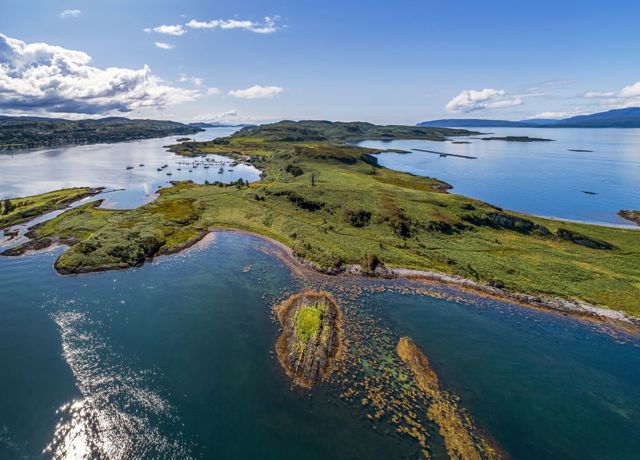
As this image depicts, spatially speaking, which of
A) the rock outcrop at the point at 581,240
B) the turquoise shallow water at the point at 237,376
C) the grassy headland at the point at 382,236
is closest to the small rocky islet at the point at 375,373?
the turquoise shallow water at the point at 237,376

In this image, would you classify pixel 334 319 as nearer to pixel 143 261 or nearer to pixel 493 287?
pixel 493 287

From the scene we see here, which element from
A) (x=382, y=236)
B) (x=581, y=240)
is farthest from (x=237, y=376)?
(x=581, y=240)

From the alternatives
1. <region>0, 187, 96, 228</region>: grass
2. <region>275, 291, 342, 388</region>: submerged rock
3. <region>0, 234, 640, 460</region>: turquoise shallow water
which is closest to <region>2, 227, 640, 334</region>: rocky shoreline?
<region>0, 234, 640, 460</region>: turquoise shallow water

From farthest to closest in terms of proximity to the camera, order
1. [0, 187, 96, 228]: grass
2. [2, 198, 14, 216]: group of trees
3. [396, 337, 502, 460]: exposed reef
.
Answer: [2, 198, 14, 216]: group of trees → [0, 187, 96, 228]: grass → [396, 337, 502, 460]: exposed reef

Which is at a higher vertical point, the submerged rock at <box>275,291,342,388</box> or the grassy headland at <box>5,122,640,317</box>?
the grassy headland at <box>5,122,640,317</box>

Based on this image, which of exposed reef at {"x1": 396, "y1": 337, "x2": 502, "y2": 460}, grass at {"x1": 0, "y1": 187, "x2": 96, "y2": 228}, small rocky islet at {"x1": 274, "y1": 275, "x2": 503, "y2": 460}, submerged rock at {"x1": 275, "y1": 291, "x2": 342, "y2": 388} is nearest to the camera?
exposed reef at {"x1": 396, "y1": 337, "x2": 502, "y2": 460}

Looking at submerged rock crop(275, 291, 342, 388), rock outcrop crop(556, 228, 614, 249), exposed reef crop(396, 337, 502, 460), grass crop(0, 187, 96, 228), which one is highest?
grass crop(0, 187, 96, 228)

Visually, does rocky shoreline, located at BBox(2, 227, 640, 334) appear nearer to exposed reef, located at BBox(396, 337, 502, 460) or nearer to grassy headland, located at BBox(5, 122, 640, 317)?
grassy headland, located at BBox(5, 122, 640, 317)

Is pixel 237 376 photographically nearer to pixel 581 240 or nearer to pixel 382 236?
pixel 382 236
